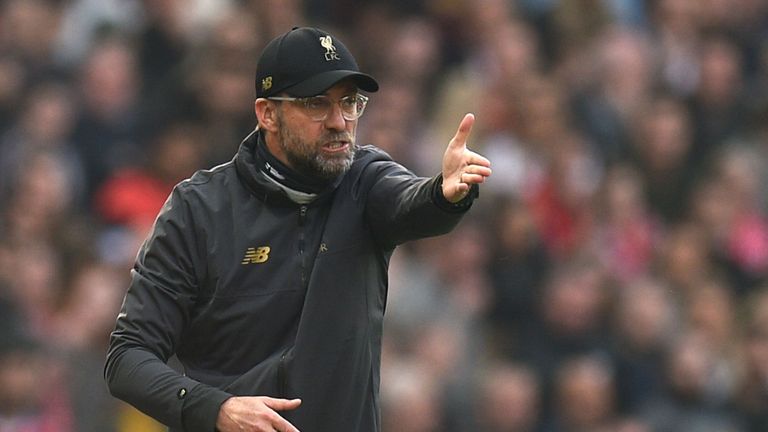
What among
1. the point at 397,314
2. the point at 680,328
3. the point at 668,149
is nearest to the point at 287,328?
the point at 397,314

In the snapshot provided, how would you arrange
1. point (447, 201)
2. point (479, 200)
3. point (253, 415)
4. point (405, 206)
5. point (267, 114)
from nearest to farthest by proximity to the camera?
point (253, 415), point (447, 201), point (405, 206), point (267, 114), point (479, 200)

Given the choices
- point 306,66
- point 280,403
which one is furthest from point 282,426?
point 306,66

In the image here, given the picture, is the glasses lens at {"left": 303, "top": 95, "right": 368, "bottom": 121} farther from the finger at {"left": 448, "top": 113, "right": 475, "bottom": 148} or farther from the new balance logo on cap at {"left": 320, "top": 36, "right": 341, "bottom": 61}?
the finger at {"left": 448, "top": 113, "right": 475, "bottom": 148}

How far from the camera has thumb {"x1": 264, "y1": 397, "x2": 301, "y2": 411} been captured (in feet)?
15.6

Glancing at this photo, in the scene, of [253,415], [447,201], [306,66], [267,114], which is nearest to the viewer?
[253,415]

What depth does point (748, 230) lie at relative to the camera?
37.2 ft

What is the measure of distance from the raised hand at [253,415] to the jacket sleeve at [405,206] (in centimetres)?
62

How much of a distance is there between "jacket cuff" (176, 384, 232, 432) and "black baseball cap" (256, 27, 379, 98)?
93 cm

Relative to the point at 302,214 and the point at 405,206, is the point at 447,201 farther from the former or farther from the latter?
the point at 302,214

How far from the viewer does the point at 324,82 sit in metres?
5.05

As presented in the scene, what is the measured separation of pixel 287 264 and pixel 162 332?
0.42 metres

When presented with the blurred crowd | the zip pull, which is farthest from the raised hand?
the blurred crowd

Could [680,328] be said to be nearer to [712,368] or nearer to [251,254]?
[712,368]

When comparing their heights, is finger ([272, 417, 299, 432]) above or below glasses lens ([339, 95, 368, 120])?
below
